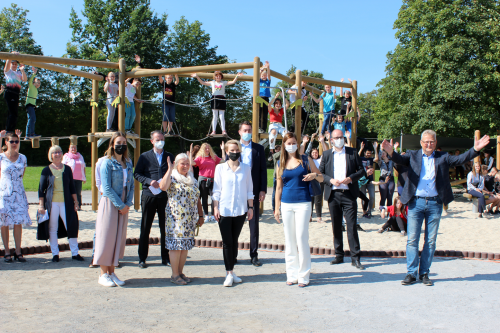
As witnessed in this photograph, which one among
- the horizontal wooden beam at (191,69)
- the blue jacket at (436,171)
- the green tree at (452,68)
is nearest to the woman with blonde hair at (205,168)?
the horizontal wooden beam at (191,69)

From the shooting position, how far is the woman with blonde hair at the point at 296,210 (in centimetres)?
570

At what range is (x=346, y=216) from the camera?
264 inches

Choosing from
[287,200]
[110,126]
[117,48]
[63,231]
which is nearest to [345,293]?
[287,200]

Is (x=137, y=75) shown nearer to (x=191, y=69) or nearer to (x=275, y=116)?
(x=191, y=69)

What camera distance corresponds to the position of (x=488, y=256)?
745cm

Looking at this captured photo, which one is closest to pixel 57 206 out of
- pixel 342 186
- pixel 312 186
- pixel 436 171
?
pixel 312 186

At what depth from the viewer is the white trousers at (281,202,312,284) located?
5.68 m

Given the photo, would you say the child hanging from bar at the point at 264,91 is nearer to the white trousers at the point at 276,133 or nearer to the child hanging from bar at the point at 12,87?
the white trousers at the point at 276,133

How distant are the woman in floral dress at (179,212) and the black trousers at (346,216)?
226cm

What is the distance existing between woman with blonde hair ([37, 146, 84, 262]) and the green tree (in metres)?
23.5

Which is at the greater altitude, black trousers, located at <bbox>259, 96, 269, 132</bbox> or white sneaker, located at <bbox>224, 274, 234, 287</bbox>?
black trousers, located at <bbox>259, 96, 269, 132</bbox>

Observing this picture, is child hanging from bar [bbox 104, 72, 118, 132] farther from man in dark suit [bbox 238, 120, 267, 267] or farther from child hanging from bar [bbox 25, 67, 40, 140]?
man in dark suit [bbox 238, 120, 267, 267]

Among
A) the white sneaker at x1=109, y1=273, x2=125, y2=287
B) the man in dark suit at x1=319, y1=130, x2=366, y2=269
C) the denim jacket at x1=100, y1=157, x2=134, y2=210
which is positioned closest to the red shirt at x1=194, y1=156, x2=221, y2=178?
the man in dark suit at x1=319, y1=130, x2=366, y2=269

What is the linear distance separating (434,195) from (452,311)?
1662mm
